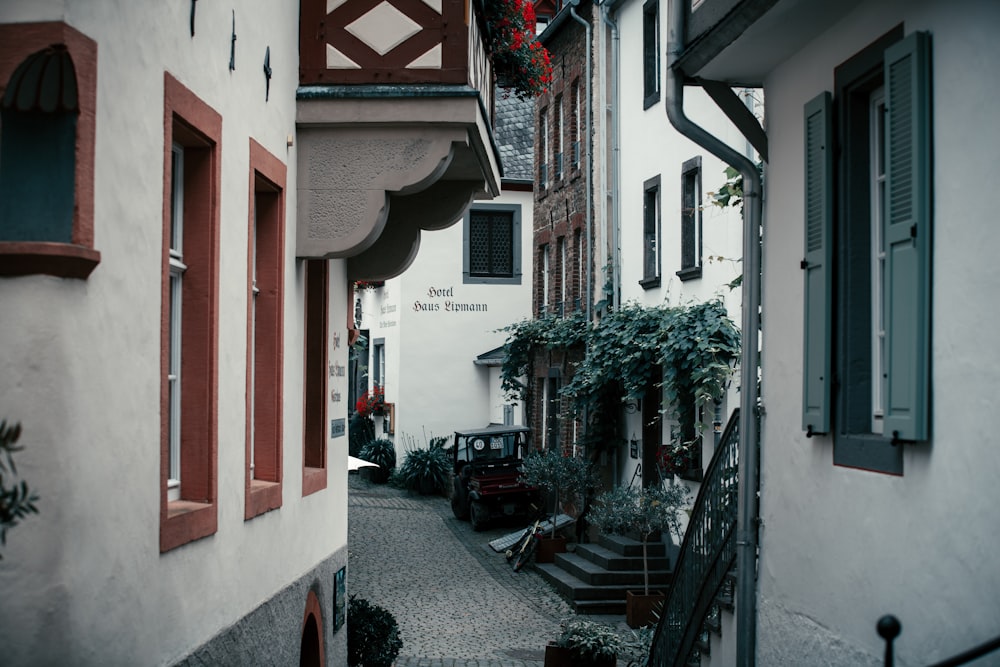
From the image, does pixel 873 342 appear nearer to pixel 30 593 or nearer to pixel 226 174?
pixel 226 174

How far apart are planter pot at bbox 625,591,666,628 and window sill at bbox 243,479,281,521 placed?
30.0 ft

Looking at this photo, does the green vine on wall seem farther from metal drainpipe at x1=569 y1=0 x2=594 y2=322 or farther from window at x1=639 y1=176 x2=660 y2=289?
metal drainpipe at x1=569 y1=0 x2=594 y2=322

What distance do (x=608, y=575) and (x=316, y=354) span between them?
9437 mm

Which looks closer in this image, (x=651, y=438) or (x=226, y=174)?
(x=226, y=174)

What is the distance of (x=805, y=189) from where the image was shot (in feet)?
21.1

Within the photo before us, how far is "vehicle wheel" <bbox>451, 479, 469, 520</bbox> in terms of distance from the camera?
25375 millimetres

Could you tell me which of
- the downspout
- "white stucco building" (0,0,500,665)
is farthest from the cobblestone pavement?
the downspout

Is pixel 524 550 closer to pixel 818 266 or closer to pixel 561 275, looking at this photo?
pixel 561 275

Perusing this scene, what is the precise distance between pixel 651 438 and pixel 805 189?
1300 centimetres

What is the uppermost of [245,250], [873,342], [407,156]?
[407,156]

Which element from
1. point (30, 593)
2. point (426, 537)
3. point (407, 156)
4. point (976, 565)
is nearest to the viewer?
point (30, 593)

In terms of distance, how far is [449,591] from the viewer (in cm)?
1828

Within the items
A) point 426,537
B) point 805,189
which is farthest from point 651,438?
point 805,189

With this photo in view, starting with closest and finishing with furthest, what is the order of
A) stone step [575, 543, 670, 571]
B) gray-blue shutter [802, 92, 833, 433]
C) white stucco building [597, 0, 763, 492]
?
1. gray-blue shutter [802, 92, 833, 433]
2. white stucco building [597, 0, 763, 492]
3. stone step [575, 543, 670, 571]
